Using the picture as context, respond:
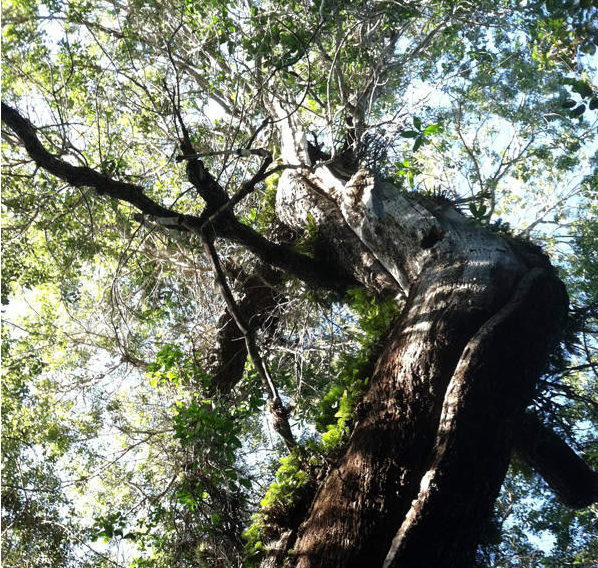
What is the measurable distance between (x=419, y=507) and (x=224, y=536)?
6.53 ft

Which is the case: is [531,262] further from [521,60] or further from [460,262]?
[521,60]

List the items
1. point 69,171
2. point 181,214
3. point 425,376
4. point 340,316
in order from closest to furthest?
point 425,376 < point 69,171 < point 181,214 < point 340,316

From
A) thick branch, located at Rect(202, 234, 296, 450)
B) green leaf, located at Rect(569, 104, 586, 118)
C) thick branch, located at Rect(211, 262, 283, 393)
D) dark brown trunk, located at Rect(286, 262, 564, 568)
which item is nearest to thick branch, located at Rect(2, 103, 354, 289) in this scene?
thick branch, located at Rect(202, 234, 296, 450)

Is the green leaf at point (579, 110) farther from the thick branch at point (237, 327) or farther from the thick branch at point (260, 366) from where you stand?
the thick branch at point (237, 327)

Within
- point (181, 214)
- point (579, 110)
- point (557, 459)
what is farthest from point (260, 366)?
point (579, 110)

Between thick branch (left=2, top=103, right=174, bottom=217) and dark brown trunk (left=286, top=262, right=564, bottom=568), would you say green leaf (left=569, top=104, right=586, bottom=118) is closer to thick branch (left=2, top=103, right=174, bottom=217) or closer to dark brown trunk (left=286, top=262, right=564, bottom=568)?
dark brown trunk (left=286, top=262, right=564, bottom=568)

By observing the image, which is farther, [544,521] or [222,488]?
[544,521]

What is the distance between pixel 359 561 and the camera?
2.34 meters

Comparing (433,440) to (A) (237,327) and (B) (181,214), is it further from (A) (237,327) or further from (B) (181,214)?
(A) (237,327)

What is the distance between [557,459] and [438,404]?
2.01m

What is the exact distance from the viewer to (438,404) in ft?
9.34

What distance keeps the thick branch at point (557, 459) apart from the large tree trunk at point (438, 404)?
3.65ft

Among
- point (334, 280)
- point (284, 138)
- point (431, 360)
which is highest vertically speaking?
point (284, 138)

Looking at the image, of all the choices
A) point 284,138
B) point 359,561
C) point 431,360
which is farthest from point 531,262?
point 284,138
